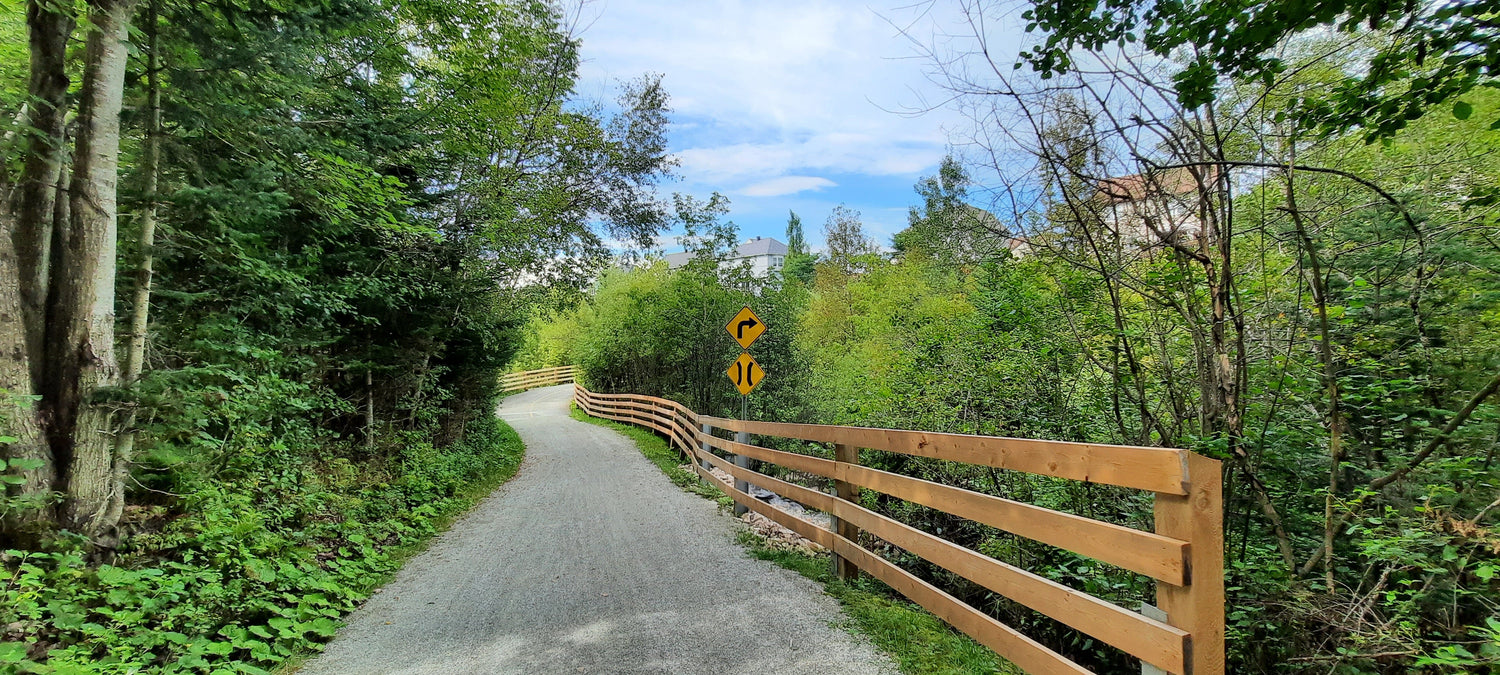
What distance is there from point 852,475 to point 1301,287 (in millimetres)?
2463

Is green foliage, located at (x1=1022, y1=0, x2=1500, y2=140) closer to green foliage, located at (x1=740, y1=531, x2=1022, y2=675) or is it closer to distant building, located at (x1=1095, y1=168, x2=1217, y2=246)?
distant building, located at (x1=1095, y1=168, x2=1217, y2=246)

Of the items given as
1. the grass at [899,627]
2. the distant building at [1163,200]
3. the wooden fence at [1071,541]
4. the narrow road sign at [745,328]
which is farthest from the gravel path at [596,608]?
the distant building at [1163,200]

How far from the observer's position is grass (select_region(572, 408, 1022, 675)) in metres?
2.65

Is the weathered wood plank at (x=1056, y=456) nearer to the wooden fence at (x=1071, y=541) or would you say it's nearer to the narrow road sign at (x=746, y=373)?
the wooden fence at (x=1071, y=541)

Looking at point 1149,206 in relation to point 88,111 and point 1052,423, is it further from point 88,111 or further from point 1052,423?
point 88,111

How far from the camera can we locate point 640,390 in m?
19.5

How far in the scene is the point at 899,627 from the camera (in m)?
3.07

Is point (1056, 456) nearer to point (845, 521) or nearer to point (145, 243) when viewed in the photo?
point (845, 521)

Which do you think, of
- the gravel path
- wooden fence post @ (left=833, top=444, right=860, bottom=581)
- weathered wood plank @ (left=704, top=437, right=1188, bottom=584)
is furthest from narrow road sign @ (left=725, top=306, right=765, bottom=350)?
weathered wood plank @ (left=704, top=437, right=1188, bottom=584)

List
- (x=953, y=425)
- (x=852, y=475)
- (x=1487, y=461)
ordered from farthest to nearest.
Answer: (x=953, y=425)
(x=852, y=475)
(x=1487, y=461)

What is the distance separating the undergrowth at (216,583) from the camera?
2.68 m

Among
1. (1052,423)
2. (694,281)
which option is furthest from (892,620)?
(694,281)

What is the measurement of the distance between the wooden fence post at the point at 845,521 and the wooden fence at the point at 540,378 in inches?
1137

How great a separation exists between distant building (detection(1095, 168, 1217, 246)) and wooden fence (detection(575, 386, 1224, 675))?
60.4 inches
